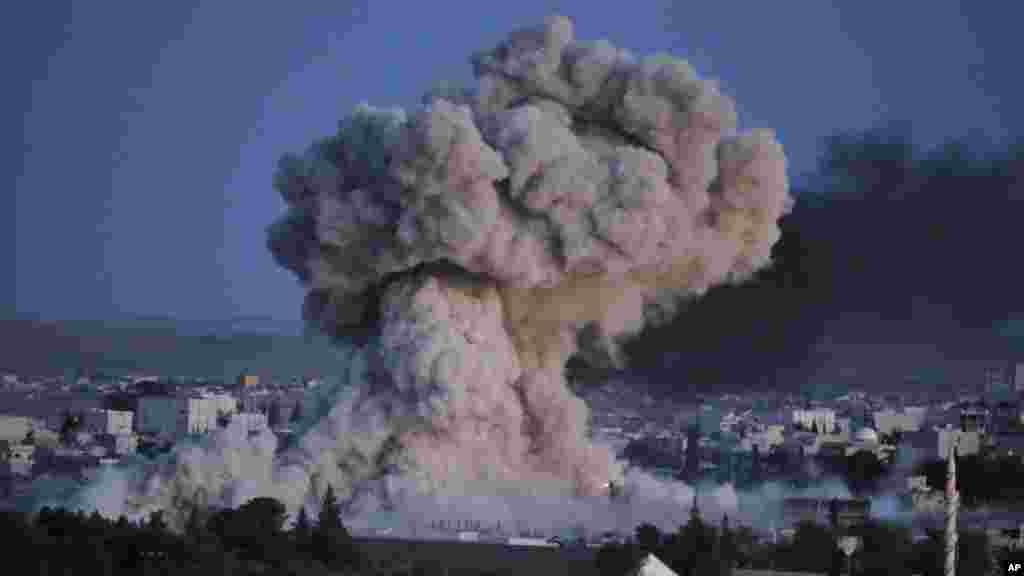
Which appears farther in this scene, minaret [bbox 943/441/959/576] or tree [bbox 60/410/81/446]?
tree [bbox 60/410/81/446]

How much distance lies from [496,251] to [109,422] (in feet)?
91.2

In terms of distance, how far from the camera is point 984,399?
236 ft

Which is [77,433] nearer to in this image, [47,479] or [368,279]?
[47,479]

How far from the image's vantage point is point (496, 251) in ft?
171

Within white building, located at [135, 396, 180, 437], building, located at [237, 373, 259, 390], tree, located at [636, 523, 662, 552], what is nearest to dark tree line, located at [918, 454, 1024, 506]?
tree, located at [636, 523, 662, 552]

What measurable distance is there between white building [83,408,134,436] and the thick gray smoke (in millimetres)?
23264

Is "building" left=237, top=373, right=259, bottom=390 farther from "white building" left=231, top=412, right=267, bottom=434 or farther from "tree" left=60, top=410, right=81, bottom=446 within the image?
"white building" left=231, top=412, right=267, bottom=434

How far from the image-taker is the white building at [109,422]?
253 ft

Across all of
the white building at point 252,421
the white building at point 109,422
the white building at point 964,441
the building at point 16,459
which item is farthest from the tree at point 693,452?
the white building at point 109,422

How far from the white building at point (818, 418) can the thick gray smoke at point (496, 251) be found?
24.0 meters

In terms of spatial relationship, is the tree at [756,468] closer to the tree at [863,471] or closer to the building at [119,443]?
the tree at [863,471]

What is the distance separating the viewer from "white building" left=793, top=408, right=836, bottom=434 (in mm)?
78500

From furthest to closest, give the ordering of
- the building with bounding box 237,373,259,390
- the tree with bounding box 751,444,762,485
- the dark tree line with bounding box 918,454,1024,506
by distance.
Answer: the building with bounding box 237,373,259,390 < the tree with bounding box 751,444,762,485 < the dark tree line with bounding box 918,454,1024,506

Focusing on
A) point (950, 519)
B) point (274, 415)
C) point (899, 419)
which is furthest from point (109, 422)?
point (950, 519)
